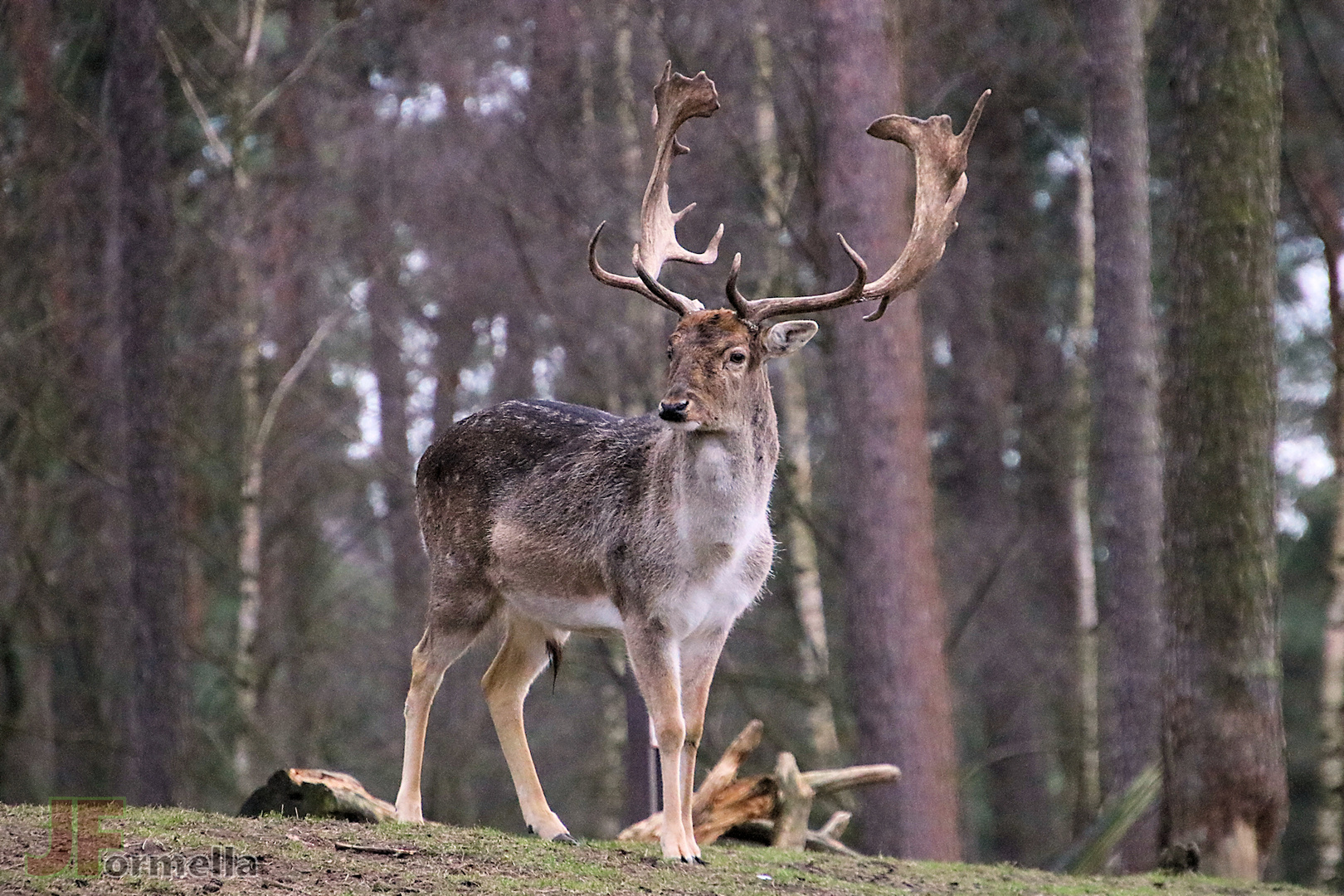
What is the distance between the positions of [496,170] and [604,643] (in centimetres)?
588

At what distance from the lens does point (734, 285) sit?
8.08m

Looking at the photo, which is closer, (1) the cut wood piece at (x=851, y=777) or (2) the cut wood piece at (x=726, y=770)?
(2) the cut wood piece at (x=726, y=770)

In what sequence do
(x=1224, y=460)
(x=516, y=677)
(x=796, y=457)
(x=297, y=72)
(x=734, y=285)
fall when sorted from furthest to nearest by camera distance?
(x=297, y=72) < (x=796, y=457) < (x=1224, y=460) < (x=516, y=677) < (x=734, y=285)

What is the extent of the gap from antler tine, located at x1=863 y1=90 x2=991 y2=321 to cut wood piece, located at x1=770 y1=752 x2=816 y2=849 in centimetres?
323

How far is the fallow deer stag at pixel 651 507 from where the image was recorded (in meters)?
8.34

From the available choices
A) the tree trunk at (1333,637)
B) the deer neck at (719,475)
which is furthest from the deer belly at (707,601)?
the tree trunk at (1333,637)

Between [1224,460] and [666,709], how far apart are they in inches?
161

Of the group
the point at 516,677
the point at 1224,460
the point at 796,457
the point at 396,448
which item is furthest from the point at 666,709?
the point at 396,448

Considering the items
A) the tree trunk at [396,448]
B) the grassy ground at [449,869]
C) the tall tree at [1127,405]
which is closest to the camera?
the grassy ground at [449,869]

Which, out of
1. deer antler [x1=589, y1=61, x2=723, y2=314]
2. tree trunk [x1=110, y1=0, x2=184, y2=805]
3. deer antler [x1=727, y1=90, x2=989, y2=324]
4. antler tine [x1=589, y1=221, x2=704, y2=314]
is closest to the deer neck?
antler tine [x1=589, y1=221, x2=704, y2=314]

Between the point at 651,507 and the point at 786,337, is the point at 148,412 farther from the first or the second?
the point at 786,337

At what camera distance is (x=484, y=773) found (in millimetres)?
23906

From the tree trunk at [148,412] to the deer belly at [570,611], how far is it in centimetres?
828

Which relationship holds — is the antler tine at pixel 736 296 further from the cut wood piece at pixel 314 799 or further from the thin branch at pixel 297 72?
the thin branch at pixel 297 72
